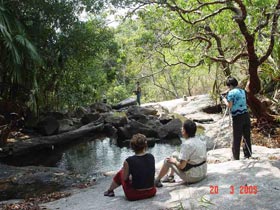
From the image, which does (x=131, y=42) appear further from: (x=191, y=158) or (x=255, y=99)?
(x=191, y=158)

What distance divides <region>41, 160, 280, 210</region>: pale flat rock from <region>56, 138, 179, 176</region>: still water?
3896 mm

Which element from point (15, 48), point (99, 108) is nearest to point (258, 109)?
point (15, 48)

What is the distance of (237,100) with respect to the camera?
21.2 feet

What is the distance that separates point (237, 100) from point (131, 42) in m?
9.30

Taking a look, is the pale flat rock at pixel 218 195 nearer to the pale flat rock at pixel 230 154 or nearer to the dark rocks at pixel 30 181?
the pale flat rock at pixel 230 154

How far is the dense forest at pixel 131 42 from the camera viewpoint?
9516 mm

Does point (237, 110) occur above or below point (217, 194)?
above

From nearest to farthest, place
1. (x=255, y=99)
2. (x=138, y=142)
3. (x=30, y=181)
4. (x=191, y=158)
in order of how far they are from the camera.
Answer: (x=138, y=142), (x=191, y=158), (x=30, y=181), (x=255, y=99)

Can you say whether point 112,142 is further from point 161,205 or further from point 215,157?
point 161,205

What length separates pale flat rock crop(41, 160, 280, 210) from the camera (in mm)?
4051

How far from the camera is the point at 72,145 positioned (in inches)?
572

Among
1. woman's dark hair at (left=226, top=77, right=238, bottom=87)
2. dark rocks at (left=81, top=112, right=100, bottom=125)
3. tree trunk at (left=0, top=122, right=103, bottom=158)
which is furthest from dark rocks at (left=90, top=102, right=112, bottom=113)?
woman's dark hair at (left=226, top=77, right=238, bottom=87)

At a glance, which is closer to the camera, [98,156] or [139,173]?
[139,173]

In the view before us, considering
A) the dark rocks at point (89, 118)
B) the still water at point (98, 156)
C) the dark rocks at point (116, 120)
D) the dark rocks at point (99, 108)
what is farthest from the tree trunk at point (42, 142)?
the dark rocks at point (99, 108)
